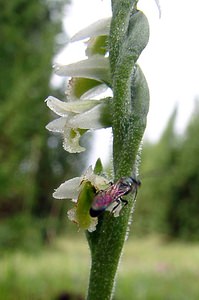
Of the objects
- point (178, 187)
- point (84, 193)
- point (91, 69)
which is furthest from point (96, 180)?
point (178, 187)

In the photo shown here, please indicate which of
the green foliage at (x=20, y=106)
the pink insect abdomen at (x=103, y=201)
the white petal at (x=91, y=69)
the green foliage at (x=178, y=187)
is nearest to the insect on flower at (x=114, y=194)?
the pink insect abdomen at (x=103, y=201)

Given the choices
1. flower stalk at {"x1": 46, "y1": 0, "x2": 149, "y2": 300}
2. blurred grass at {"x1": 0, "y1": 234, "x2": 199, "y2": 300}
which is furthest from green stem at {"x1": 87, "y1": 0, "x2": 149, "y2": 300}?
blurred grass at {"x1": 0, "y1": 234, "x2": 199, "y2": 300}

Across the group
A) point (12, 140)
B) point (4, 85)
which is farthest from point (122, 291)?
point (4, 85)

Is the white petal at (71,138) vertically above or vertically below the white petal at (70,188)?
above

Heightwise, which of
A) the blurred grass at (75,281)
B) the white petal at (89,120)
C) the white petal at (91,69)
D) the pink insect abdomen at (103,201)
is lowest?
the pink insect abdomen at (103,201)

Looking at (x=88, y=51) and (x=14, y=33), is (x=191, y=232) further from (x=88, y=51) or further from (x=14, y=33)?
(x=88, y=51)

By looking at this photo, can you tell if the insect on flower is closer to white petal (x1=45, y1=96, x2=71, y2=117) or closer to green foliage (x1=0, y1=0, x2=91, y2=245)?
white petal (x1=45, y1=96, x2=71, y2=117)

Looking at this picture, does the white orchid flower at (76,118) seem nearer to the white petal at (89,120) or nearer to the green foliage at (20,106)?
the white petal at (89,120)

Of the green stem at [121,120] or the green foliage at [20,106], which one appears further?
the green foliage at [20,106]
